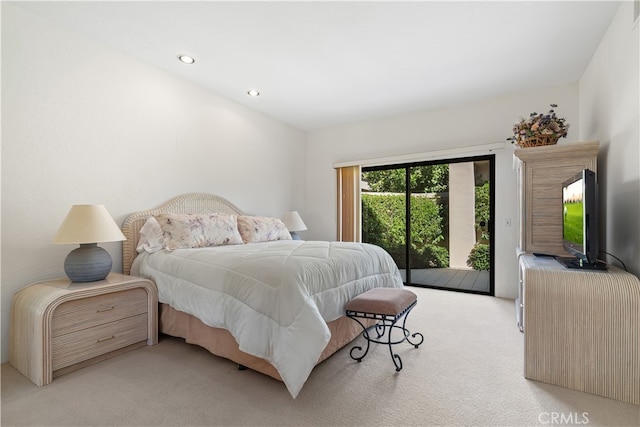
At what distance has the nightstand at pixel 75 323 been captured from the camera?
190cm

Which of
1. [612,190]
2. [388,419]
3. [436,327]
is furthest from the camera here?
[436,327]

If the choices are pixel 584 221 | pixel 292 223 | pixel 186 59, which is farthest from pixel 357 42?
pixel 292 223

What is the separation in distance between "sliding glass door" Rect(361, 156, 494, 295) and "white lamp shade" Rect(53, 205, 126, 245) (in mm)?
3706

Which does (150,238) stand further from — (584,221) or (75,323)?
(584,221)

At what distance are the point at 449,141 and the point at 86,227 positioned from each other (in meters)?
4.18

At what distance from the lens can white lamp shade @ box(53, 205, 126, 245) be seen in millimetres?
2139

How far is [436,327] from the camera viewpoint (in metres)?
2.84

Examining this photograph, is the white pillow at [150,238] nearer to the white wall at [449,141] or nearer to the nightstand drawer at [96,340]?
the nightstand drawer at [96,340]

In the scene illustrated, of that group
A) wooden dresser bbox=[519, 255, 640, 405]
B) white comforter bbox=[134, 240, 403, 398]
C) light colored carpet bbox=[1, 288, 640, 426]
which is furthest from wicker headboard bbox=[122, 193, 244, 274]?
wooden dresser bbox=[519, 255, 640, 405]

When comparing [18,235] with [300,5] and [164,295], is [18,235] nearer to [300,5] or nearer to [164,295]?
[164,295]

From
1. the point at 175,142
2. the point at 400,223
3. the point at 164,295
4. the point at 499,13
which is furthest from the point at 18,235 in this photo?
the point at 400,223

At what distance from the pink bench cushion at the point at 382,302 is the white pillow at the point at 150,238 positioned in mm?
1833

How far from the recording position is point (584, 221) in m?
1.82

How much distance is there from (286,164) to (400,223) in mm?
2082
